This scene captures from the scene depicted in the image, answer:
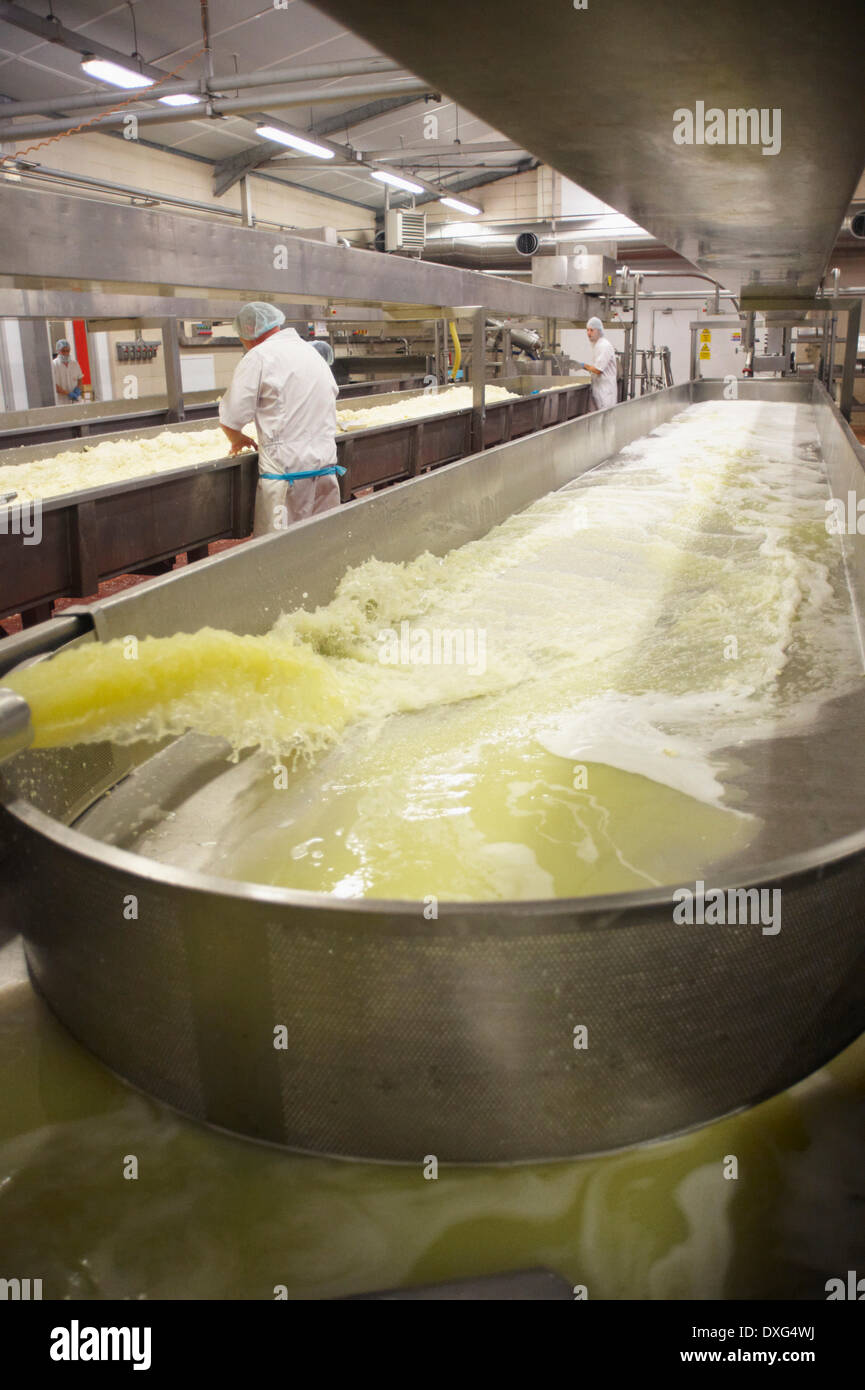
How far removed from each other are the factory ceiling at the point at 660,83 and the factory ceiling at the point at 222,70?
443 centimetres

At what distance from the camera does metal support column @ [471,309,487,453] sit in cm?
480

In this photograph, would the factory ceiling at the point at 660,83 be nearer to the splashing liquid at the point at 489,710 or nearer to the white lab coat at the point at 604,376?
the splashing liquid at the point at 489,710

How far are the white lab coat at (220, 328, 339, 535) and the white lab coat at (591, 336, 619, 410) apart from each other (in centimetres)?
463

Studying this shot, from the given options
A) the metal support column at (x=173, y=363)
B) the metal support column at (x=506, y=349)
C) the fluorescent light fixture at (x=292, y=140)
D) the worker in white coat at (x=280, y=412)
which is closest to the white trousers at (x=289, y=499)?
the worker in white coat at (x=280, y=412)

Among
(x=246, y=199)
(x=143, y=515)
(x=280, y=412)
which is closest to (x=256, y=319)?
(x=280, y=412)

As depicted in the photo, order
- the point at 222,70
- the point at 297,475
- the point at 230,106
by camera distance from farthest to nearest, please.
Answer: the point at 222,70
the point at 230,106
the point at 297,475

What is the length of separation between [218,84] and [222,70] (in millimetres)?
1736

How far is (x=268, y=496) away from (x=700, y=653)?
2168 millimetres

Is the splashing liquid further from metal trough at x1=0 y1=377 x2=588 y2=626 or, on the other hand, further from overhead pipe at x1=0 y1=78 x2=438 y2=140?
overhead pipe at x1=0 y1=78 x2=438 y2=140

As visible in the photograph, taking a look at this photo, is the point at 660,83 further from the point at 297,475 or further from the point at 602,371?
the point at 602,371

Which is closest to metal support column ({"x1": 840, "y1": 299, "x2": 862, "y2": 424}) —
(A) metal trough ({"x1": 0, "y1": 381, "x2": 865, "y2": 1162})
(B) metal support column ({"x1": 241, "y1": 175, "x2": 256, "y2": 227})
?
(A) metal trough ({"x1": 0, "y1": 381, "x2": 865, "y2": 1162})

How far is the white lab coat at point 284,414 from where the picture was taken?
3631 mm

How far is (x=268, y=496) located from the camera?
12.4 ft

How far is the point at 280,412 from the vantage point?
3680 millimetres
